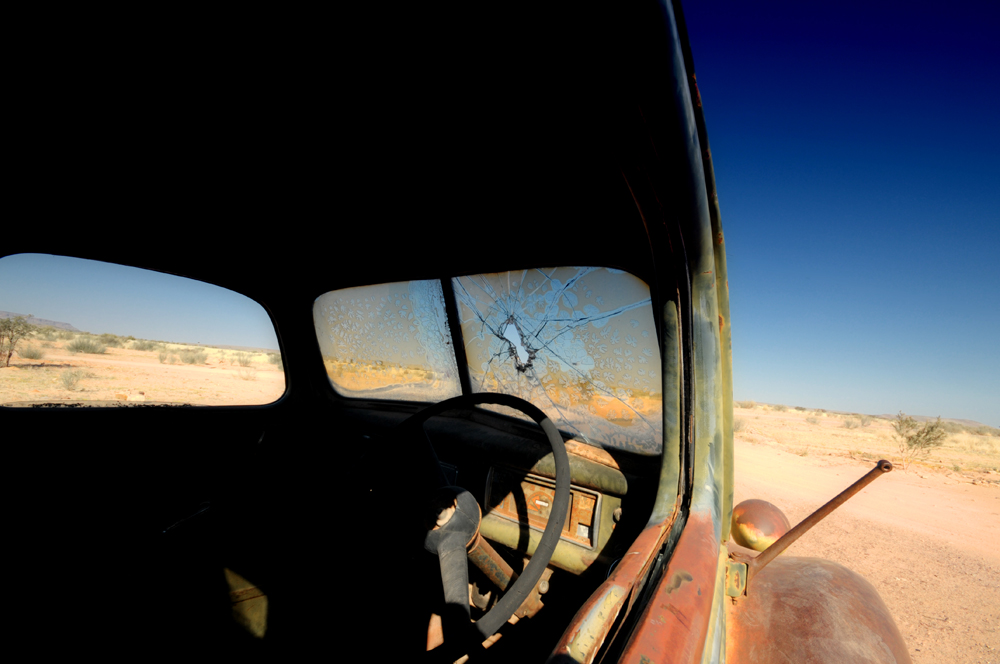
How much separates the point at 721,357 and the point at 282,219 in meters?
2.28

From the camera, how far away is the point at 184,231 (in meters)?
2.23

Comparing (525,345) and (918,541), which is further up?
(525,345)

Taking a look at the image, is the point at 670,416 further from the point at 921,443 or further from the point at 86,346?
the point at 921,443

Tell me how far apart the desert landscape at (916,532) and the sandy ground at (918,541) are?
1 centimetres

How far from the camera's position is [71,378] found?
2.32 metres

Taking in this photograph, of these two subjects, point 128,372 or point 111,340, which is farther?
point 128,372

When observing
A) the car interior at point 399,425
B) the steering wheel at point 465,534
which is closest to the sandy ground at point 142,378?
the car interior at point 399,425

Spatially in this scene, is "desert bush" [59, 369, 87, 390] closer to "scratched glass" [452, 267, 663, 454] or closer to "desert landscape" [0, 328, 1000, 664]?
"desert landscape" [0, 328, 1000, 664]

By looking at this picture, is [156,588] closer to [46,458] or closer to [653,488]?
[46,458]

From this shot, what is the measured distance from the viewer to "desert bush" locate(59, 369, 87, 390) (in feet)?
7.50

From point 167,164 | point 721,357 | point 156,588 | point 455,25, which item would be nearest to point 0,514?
point 156,588

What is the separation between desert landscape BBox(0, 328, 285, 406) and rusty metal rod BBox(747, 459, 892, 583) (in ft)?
10.3

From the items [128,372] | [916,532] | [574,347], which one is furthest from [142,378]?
[916,532]

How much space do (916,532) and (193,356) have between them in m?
9.65
